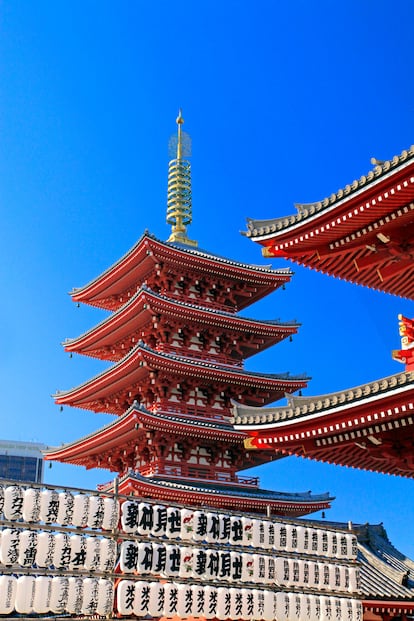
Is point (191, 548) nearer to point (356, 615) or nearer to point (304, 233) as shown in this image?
point (356, 615)

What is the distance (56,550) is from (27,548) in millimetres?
605

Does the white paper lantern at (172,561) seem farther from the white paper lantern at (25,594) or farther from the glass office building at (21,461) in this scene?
the glass office building at (21,461)

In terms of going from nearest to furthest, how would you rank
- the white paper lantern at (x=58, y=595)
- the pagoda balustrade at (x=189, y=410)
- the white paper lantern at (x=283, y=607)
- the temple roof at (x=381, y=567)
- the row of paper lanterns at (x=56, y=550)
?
the row of paper lanterns at (x=56, y=550) < the white paper lantern at (x=58, y=595) < the white paper lantern at (x=283, y=607) < the temple roof at (x=381, y=567) < the pagoda balustrade at (x=189, y=410)

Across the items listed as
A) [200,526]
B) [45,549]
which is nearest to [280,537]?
[200,526]

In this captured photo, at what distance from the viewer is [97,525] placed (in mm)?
15391

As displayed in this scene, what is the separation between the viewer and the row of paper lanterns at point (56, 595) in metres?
13.8

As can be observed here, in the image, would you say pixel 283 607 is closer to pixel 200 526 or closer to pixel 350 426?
pixel 200 526

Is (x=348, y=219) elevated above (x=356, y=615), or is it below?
above

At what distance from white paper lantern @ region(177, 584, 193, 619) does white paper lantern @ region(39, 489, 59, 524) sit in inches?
124

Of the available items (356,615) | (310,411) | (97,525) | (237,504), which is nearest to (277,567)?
(356,615)

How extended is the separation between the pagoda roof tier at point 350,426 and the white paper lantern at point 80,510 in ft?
16.5

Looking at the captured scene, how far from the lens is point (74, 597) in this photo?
14.5 meters

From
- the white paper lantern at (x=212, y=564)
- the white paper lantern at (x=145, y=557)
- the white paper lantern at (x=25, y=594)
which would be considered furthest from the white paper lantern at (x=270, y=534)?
the white paper lantern at (x=25, y=594)

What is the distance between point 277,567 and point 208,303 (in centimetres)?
2003
